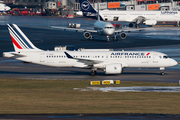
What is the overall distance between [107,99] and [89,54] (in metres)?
19.2

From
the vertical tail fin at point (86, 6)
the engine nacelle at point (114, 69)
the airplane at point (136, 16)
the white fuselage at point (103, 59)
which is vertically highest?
the vertical tail fin at point (86, 6)

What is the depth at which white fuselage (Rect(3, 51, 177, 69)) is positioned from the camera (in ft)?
181

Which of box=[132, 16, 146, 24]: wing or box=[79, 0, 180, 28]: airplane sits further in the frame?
box=[132, 16, 146, 24]: wing

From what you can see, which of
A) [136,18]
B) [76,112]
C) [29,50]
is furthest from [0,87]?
[136,18]

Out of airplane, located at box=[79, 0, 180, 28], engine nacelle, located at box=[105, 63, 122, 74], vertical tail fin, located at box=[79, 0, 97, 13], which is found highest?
vertical tail fin, located at box=[79, 0, 97, 13]

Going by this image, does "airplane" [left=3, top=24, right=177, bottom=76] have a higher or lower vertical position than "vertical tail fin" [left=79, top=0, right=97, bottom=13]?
lower

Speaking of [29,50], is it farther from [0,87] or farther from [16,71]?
[0,87]

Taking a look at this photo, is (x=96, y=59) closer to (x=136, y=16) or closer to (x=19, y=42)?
(x=19, y=42)

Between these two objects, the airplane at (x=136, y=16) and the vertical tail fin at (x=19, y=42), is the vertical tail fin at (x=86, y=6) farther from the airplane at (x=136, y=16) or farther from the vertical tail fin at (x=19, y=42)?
the vertical tail fin at (x=19, y=42)

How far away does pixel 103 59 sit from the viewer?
182ft

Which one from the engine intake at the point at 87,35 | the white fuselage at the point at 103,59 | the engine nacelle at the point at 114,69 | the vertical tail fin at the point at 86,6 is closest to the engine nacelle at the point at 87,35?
the engine intake at the point at 87,35

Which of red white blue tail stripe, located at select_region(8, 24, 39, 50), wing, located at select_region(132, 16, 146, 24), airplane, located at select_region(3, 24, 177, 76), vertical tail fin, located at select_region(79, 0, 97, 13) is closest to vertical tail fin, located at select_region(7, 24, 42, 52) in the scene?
red white blue tail stripe, located at select_region(8, 24, 39, 50)

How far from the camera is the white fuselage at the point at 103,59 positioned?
55094 millimetres

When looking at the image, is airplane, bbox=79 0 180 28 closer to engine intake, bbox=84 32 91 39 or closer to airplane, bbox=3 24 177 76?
engine intake, bbox=84 32 91 39
